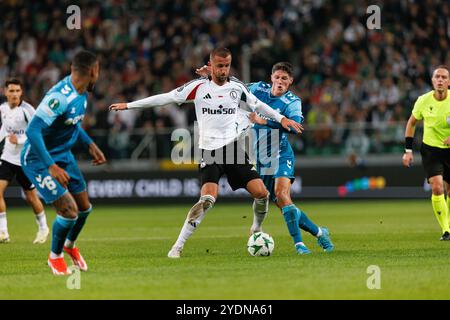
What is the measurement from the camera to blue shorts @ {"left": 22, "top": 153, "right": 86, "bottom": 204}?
9.93m

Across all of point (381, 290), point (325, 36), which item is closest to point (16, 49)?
point (325, 36)

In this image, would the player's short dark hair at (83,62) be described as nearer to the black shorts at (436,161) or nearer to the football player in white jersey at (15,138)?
the football player in white jersey at (15,138)

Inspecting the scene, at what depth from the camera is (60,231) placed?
33.2 ft

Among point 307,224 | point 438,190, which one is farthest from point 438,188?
point 307,224

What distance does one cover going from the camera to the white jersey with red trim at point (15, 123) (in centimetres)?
1557

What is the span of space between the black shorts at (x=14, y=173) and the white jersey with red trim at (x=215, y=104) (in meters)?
4.93

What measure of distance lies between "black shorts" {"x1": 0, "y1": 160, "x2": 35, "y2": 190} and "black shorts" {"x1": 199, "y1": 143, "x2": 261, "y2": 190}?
201 inches

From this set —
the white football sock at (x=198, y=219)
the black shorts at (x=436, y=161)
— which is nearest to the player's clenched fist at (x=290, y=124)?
the white football sock at (x=198, y=219)

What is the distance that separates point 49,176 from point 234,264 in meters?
2.54

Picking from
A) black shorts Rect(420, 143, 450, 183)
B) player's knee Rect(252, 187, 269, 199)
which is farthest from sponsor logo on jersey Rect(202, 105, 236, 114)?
black shorts Rect(420, 143, 450, 183)

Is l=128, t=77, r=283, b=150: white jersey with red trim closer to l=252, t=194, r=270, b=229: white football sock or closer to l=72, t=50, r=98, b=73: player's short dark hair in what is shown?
l=252, t=194, r=270, b=229: white football sock

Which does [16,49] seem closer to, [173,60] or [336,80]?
[173,60]

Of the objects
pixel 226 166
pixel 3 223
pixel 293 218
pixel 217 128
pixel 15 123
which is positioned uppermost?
pixel 217 128

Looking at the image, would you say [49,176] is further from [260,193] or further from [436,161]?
[436,161]
